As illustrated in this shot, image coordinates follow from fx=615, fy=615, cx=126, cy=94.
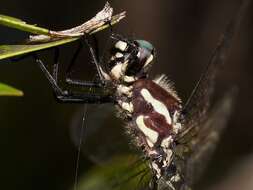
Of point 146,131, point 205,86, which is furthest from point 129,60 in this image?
point 205,86

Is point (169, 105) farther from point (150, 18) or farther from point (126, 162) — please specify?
point (150, 18)

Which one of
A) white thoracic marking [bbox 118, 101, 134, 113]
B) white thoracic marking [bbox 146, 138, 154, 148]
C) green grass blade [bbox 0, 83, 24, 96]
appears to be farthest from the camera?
white thoracic marking [bbox 146, 138, 154, 148]

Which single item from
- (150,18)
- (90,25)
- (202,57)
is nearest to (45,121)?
(90,25)

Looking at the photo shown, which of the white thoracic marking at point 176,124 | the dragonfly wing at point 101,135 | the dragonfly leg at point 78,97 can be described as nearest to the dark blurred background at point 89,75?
the dragonfly wing at point 101,135

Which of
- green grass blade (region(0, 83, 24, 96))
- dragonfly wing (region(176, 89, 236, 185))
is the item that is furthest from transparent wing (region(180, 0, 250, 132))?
green grass blade (region(0, 83, 24, 96))

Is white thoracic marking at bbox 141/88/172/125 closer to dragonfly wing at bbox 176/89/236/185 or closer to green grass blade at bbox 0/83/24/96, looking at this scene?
dragonfly wing at bbox 176/89/236/185
